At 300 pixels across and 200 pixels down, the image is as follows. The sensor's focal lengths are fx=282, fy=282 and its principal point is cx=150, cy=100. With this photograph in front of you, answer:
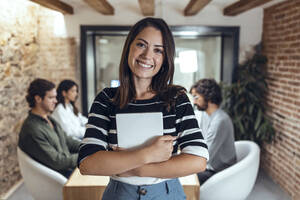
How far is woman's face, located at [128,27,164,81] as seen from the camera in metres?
1.21

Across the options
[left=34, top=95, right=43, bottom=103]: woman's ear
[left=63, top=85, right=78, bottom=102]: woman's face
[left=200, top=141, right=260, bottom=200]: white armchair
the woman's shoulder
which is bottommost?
[left=200, top=141, right=260, bottom=200]: white armchair

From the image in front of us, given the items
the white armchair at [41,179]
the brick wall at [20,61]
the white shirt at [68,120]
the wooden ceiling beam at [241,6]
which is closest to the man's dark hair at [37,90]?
the white armchair at [41,179]

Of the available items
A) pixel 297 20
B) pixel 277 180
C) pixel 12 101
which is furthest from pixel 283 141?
pixel 12 101

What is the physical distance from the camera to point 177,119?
1.20m

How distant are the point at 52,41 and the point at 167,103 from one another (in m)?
3.46

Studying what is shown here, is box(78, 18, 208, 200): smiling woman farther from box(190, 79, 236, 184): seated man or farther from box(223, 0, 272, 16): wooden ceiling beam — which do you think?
box(223, 0, 272, 16): wooden ceiling beam

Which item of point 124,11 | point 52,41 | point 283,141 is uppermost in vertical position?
point 124,11

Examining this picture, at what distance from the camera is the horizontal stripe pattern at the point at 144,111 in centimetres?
116

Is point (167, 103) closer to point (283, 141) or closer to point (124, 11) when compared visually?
point (283, 141)

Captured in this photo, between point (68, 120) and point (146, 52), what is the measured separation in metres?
2.28

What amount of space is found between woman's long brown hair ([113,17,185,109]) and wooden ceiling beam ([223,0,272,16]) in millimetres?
2096

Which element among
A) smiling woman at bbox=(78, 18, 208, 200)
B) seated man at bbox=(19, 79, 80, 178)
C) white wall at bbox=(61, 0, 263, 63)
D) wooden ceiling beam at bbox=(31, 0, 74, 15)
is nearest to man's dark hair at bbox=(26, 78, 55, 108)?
seated man at bbox=(19, 79, 80, 178)

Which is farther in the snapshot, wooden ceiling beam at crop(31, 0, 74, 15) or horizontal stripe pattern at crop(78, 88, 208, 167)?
wooden ceiling beam at crop(31, 0, 74, 15)

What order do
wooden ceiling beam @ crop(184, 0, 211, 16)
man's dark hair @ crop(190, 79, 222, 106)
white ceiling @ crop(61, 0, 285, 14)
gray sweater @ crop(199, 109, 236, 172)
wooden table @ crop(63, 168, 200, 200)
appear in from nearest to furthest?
wooden table @ crop(63, 168, 200, 200) < gray sweater @ crop(199, 109, 236, 172) < man's dark hair @ crop(190, 79, 222, 106) < wooden ceiling beam @ crop(184, 0, 211, 16) < white ceiling @ crop(61, 0, 285, 14)
